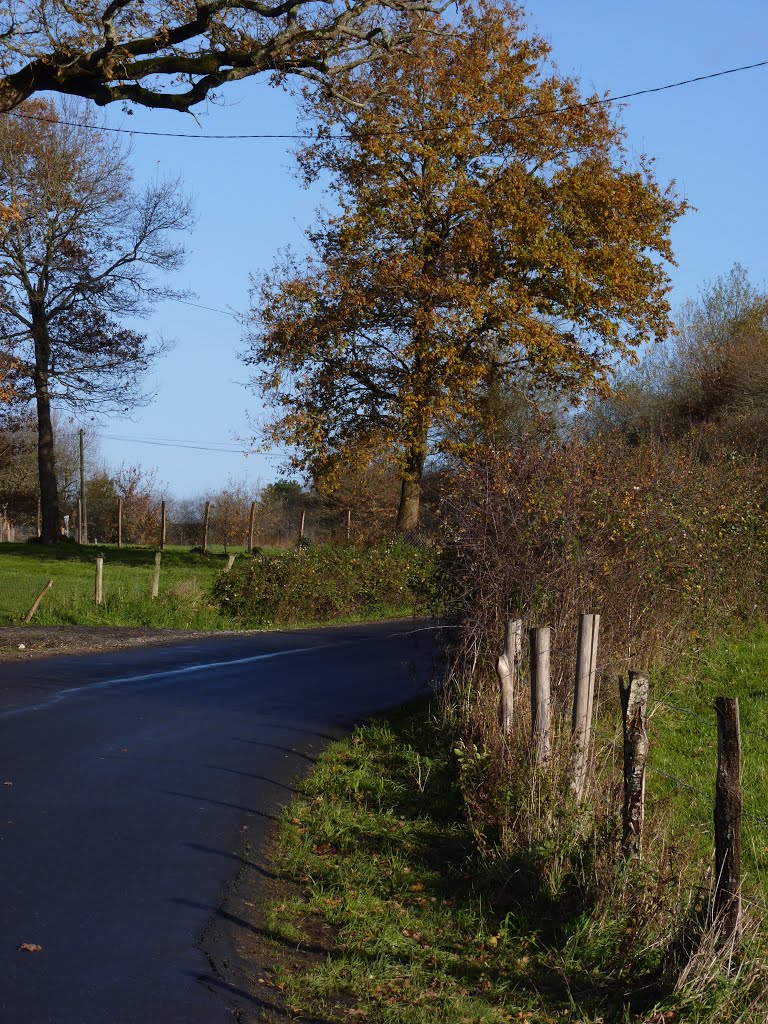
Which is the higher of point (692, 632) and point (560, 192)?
point (560, 192)

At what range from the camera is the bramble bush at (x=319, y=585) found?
1003 inches

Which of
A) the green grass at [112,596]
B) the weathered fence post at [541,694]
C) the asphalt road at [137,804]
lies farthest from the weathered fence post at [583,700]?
the green grass at [112,596]

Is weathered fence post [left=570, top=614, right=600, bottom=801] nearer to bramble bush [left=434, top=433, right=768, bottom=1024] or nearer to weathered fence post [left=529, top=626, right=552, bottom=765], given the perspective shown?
bramble bush [left=434, top=433, right=768, bottom=1024]

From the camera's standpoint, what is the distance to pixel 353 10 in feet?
61.8

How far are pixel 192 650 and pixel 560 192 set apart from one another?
21.3 meters

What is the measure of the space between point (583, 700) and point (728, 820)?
7.17 feet

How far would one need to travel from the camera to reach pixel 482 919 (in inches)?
256

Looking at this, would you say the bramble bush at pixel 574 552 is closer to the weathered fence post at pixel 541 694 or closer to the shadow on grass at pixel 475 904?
the shadow on grass at pixel 475 904

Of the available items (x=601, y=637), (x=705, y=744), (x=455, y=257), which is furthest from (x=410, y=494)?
(x=705, y=744)

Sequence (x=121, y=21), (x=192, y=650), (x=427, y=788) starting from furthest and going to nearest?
(x=192, y=650), (x=121, y=21), (x=427, y=788)

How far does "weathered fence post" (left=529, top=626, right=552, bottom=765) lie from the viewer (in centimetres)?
783

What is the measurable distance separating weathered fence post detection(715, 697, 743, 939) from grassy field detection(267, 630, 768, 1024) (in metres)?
0.20

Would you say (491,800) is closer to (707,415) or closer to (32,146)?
(707,415)

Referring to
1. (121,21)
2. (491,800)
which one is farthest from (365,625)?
(491,800)
